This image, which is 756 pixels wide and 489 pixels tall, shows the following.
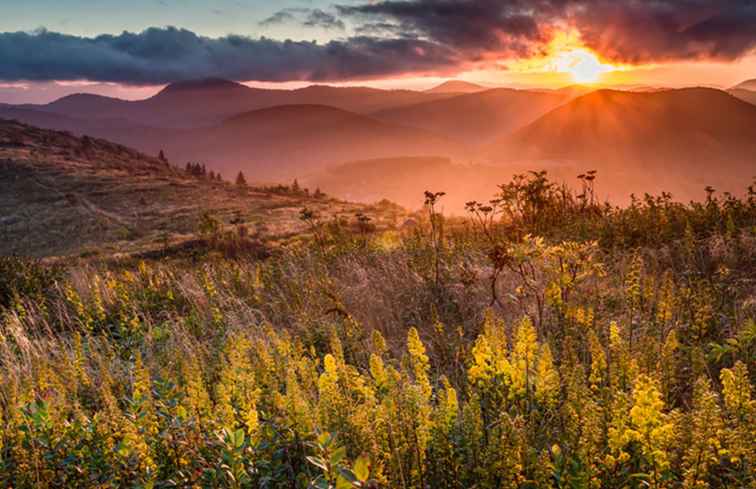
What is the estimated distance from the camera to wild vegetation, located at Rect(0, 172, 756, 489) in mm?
2285

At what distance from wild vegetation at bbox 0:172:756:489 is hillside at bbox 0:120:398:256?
1392 centimetres

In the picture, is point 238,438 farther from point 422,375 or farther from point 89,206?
point 89,206

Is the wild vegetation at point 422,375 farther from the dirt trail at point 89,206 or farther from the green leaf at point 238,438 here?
the dirt trail at point 89,206

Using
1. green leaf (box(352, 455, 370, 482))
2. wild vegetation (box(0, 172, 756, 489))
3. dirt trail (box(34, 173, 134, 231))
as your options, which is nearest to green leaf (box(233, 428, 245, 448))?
wild vegetation (box(0, 172, 756, 489))

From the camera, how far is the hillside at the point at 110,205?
1029 inches

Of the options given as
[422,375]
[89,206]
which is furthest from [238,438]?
[89,206]

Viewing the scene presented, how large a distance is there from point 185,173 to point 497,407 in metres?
56.6

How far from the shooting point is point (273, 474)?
2.67 metres

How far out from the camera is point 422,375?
2.84 m

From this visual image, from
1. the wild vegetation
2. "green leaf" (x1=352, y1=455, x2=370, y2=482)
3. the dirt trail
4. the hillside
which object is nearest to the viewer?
"green leaf" (x1=352, y1=455, x2=370, y2=482)

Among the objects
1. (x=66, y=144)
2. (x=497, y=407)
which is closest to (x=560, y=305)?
(x=497, y=407)

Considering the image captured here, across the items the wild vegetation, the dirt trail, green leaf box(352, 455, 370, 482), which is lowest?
the dirt trail

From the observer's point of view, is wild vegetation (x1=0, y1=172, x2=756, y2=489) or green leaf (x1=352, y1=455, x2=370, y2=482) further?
wild vegetation (x1=0, y1=172, x2=756, y2=489)

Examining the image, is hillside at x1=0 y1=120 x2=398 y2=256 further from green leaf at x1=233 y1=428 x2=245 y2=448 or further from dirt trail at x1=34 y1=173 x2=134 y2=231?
green leaf at x1=233 y1=428 x2=245 y2=448
